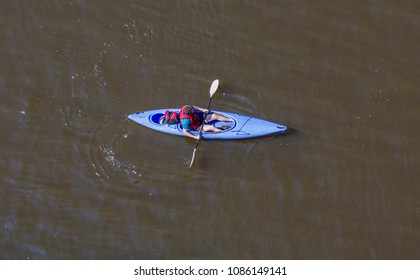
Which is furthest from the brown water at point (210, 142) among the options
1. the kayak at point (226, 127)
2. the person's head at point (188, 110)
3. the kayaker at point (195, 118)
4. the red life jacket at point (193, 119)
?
the person's head at point (188, 110)

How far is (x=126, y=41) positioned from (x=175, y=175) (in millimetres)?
3322

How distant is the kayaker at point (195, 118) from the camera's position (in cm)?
1207

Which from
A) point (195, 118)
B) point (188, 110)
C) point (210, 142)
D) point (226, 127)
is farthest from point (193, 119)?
point (226, 127)

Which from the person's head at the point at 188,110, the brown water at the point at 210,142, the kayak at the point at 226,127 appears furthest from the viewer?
the kayak at the point at 226,127

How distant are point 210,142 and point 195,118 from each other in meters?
0.63

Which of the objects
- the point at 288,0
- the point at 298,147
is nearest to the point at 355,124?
the point at 298,147

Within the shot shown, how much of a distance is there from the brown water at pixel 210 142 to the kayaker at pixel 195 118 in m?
0.33

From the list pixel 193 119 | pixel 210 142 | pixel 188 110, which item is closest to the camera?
pixel 188 110

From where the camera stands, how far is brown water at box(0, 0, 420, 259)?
11641 mm

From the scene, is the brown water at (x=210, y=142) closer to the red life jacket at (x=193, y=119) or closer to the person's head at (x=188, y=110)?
the red life jacket at (x=193, y=119)

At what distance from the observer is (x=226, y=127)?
12445 mm

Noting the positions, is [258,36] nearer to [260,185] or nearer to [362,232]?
[260,185]

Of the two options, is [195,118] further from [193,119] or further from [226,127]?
[226,127]

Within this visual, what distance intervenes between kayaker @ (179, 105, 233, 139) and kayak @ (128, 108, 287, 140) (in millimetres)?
88
